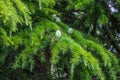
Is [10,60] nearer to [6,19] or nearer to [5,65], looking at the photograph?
[5,65]

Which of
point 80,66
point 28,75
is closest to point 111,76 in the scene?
point 80,66

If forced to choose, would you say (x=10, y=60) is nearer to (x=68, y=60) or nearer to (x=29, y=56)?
(x=29, y=56)

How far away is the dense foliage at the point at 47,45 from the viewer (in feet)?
5.89

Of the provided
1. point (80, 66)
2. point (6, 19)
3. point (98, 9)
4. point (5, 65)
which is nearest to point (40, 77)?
point (5, 65)

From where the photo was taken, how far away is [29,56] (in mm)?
1955

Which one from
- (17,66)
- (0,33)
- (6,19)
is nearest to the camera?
(6,19)

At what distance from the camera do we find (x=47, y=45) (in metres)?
1.98

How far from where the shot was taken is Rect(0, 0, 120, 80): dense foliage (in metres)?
1.80

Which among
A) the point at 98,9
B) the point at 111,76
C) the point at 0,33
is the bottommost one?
the point at 111,76

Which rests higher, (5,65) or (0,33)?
(0,33)

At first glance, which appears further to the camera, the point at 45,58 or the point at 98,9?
the point at 98,9

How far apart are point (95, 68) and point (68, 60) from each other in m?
0.17

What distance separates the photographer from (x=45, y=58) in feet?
6.83

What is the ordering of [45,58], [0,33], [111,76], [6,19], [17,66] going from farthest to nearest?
[111,76], [45,58], [17,66], [0,33], [6,19]
